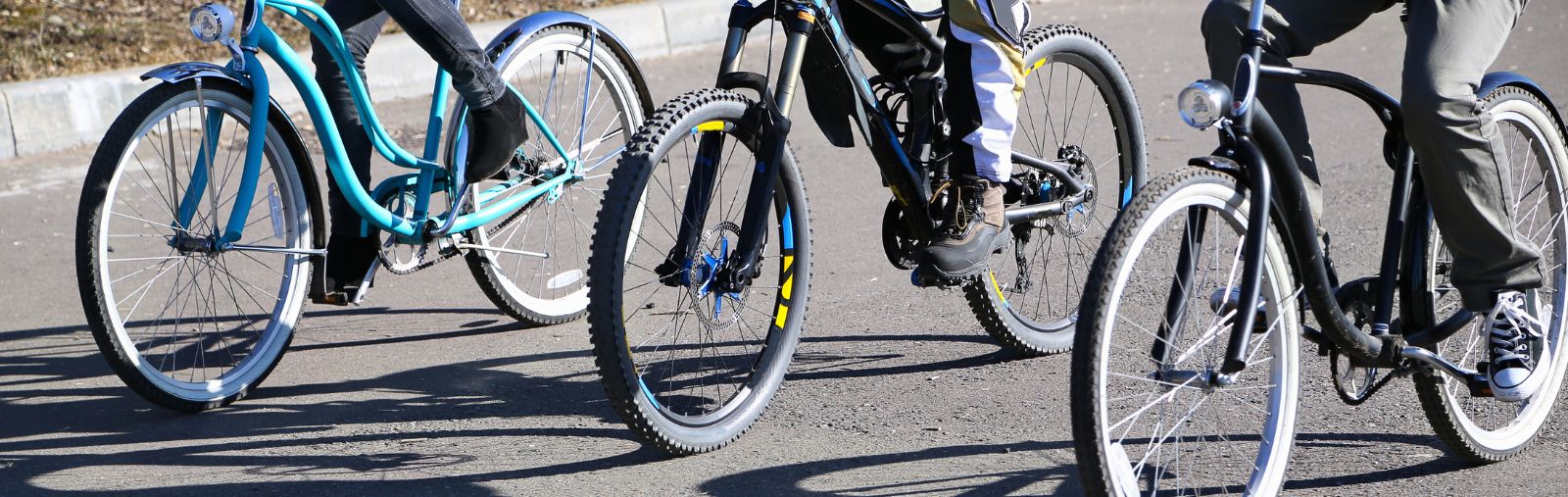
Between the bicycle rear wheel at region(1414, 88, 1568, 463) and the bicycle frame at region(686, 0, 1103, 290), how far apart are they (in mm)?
1119

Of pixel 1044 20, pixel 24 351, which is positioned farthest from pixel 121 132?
pixel 1044 20

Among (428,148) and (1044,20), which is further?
(1044,20)

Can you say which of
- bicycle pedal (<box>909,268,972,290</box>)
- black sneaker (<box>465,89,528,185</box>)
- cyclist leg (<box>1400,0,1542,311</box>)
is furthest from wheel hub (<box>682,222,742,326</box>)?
cyclist leg (<box>1400,0,1542,311</box>)

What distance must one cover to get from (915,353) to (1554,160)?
173 centimetres

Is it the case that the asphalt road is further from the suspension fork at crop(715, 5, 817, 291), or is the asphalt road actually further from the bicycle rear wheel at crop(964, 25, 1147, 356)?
the suspension fork at crop(715, 5, 817, 291)

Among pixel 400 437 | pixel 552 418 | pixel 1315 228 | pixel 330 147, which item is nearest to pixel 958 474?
pixel 1315 228

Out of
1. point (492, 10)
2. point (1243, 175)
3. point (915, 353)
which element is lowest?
point (915, 353)

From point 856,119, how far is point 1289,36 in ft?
3.33

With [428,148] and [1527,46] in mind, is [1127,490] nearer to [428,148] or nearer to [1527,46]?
[428,148]

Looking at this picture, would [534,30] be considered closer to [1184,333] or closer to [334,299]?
[334,299]

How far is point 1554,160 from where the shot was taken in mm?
3584

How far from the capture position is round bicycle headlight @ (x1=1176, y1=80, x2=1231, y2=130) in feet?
8.98

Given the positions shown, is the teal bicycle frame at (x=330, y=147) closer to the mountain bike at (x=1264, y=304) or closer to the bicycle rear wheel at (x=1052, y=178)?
the bicycle rear wheel at (x=1052, y=178)

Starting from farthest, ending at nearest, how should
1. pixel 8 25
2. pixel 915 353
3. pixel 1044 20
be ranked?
pixel 1044 20
pixel 8 25
pixel 915 353
